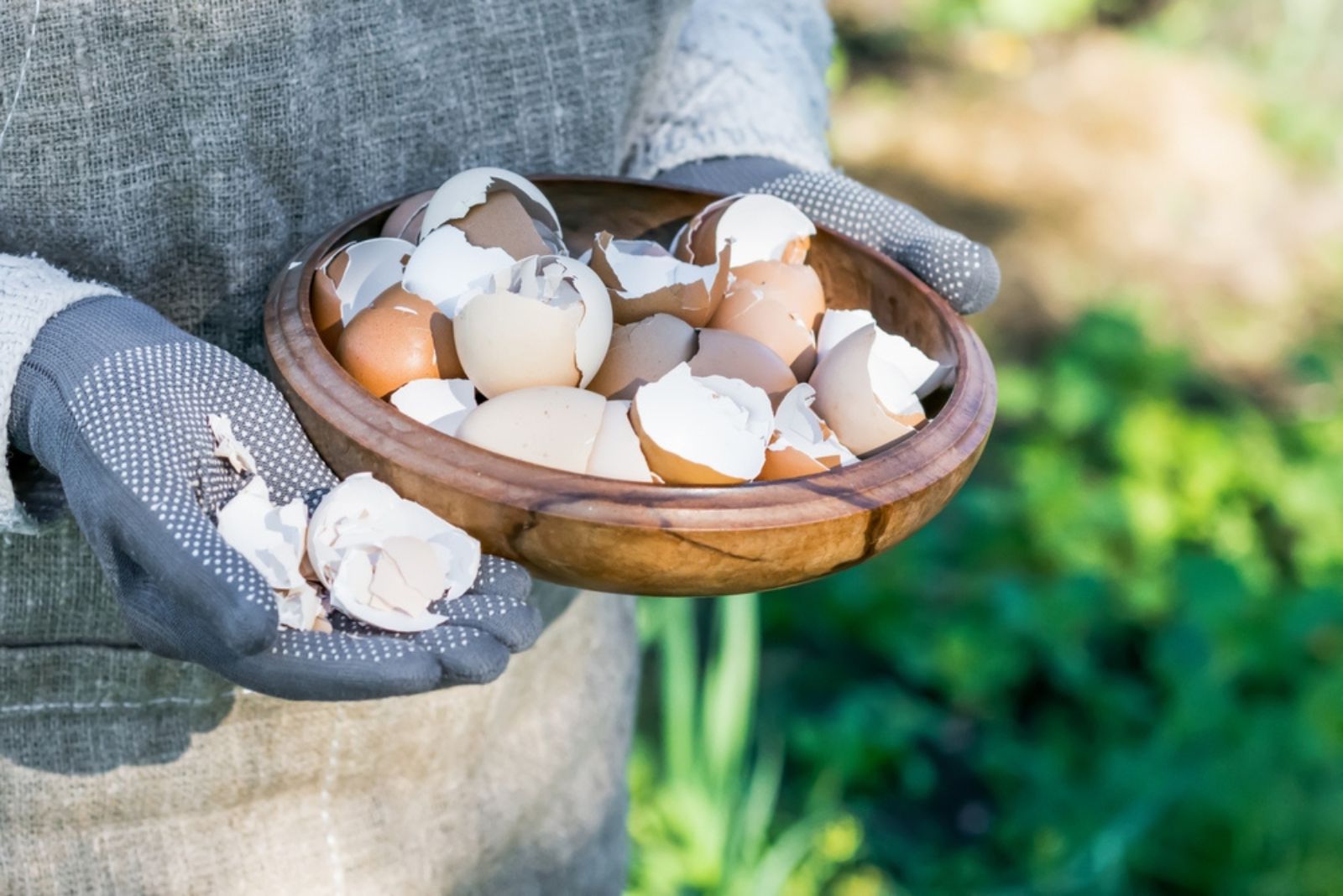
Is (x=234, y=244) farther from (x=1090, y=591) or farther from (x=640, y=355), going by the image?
(x=1090, y=591)

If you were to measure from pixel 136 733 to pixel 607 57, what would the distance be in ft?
1.88

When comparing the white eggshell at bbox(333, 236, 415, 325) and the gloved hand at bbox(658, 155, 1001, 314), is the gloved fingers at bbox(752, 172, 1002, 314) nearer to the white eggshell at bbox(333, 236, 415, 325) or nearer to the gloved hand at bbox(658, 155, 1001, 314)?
the gloved hand at bbox(658, 155, 1001, 314)

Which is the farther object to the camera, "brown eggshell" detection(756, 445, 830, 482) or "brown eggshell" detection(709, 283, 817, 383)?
"brown eggshell" detection(709, 283, 817, 383)

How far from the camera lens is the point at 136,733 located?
34.2 inches

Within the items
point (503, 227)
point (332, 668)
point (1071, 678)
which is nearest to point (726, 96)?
point (503, 227)

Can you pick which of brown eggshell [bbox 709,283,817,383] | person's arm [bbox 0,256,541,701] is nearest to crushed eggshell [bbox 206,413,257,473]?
person's arm [bbox 0,256,541,701]

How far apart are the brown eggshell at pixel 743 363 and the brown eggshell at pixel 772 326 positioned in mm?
28

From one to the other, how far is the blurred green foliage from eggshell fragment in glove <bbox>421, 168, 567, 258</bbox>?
0.84 metres

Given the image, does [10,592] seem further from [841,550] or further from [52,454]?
[841,550]

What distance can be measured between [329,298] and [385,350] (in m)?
0.05

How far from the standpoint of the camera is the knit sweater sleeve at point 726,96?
3.40 ft

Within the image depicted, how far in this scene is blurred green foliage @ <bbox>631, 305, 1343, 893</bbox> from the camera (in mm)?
1581

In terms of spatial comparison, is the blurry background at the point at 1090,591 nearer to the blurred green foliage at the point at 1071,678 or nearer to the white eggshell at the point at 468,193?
the blurred green foliage at the point at 1071,678

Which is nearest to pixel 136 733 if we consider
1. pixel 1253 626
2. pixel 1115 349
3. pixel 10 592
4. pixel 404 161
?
pixel 10 592
